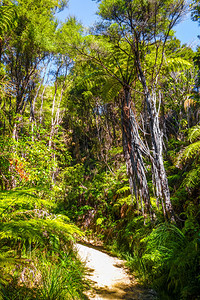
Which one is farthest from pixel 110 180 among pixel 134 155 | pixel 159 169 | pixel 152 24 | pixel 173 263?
pixel 152 24

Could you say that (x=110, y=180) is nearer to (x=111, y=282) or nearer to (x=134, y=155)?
(x=134, y=155)

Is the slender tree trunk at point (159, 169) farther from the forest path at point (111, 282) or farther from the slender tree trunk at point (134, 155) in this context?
the forest path at point (111, 282)

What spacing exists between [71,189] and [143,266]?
5192mm

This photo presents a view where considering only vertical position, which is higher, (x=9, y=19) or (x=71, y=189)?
(x=9, y=19)

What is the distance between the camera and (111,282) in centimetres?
319

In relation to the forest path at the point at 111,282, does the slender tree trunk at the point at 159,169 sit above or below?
above

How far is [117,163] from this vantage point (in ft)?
26.5

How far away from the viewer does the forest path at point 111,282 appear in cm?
270

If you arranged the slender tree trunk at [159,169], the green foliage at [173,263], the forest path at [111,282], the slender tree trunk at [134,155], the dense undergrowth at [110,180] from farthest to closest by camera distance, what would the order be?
1. the slender tree trunk at [134,155]
2. the slender tree trunk at [159,169]
3. the forest path at [111,282]
4. the dense undergrowth at [110,180]
5. the green foliage at [173,263]

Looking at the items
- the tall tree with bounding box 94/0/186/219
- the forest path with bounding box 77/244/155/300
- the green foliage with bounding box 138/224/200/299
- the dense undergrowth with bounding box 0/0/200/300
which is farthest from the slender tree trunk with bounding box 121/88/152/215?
the forest path with bounding box 77/244/155/300

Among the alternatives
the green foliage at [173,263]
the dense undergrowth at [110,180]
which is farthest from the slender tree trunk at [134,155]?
the green foliage at [173,263]

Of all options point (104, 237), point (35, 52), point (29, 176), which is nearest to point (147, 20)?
point (29, 176)

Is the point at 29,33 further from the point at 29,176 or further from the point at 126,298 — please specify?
the point at 126,298

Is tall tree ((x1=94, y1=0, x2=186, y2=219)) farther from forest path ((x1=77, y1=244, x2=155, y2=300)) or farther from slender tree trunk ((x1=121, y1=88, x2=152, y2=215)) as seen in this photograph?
forest path ((x1=77, y1=244, x2=155, y2=300))
